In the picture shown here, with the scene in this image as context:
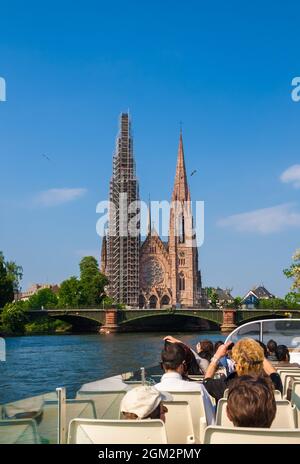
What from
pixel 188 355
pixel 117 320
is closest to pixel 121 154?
pixel 117 320

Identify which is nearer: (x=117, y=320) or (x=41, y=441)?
(x=41, y=441)

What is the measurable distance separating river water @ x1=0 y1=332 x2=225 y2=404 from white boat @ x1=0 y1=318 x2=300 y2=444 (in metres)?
16.1

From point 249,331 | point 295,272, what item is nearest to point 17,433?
point 249,331

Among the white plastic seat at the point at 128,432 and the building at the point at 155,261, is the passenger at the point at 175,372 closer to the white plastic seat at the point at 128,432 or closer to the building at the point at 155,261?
the white plastic seat at the point at 128,432

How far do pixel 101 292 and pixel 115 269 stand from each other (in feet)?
46.5

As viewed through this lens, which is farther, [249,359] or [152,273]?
[152,273]

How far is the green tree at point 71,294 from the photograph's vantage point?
7250cm

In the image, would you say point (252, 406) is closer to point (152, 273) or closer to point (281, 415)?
point (281, 415)

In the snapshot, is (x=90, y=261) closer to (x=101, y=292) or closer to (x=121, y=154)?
(x=101, y=292)

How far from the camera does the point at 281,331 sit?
8852mm

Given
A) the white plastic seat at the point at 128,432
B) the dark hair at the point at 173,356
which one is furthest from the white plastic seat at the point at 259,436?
the dark hair at the point at 173,356

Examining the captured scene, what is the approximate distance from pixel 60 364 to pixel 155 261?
6555 cm

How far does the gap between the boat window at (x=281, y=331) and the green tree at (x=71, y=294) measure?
6362 centimetres

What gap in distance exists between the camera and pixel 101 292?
76312 mm
